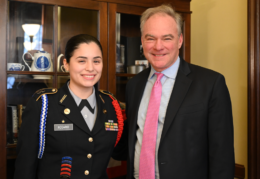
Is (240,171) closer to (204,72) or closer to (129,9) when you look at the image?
(204,72)

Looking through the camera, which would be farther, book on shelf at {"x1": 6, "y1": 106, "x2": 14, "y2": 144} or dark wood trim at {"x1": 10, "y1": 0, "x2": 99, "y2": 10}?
dark wood trim at {"x1": 10, "y1": 0, "x2": 99, "y2": 10}

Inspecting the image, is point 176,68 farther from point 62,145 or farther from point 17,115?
point 17,115

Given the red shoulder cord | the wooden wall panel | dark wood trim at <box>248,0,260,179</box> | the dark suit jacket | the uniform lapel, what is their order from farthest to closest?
dark wood trim at <box>248,0,260,179</box>
the wooden wall panel
the red shoulder cord
the uniform lapel
the dark suit jacket

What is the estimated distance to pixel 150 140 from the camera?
1.30 m

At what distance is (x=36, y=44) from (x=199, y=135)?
4.70 ft

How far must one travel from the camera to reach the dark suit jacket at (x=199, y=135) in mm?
1240

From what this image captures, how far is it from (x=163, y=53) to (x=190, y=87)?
237 mm

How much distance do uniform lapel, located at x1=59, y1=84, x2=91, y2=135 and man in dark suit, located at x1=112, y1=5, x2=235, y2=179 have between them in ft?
0.90

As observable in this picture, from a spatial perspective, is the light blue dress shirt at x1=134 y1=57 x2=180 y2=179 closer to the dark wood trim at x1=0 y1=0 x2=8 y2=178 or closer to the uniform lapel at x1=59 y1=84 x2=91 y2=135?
the uniform lapel at x1=59 y1=84 x2=91 y2=135

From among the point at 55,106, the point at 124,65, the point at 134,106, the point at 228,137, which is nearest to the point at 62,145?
the point at 55,106

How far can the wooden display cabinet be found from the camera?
1806mm

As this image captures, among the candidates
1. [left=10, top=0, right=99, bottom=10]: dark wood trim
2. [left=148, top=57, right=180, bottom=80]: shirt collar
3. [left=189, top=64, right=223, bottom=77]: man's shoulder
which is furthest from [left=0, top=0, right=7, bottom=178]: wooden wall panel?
[left=189, top=64, right=223, bottom=77]: man's shoulder

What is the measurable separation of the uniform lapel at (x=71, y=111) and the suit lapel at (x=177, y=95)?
43cm

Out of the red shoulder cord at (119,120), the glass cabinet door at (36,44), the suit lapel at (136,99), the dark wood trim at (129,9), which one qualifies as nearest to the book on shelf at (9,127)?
the glass cabinet door at (36,44)
